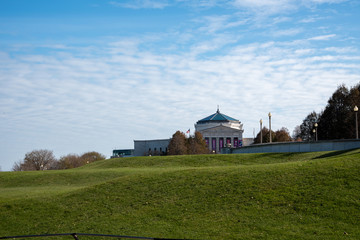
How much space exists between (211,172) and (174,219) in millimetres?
6947

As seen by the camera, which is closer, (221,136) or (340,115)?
(340,115)

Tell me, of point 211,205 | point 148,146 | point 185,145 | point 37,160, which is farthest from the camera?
point 148,146

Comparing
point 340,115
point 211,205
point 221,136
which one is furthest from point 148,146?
point 211,205

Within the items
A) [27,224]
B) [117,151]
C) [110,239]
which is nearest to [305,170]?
[110,239]

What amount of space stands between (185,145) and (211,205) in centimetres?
9447

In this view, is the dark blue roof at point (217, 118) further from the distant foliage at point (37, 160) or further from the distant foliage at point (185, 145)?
the distant foliage at point (37, 160)

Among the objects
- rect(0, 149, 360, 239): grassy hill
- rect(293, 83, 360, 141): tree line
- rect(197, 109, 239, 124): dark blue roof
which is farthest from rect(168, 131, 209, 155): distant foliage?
rect(0, 149, 360, 239): grassy hill

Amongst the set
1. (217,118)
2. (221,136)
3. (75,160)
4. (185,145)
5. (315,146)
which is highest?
(217,118)

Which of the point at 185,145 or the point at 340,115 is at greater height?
the point at 340,115

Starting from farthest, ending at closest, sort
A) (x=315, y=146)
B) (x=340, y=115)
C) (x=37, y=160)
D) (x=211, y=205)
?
(x=37, y=160) < (x=340, y=115) < (x=315, y=146) < (x=211, y=205)

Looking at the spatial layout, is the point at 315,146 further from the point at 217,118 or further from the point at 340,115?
the point at 217,118

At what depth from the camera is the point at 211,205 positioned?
19.0 m

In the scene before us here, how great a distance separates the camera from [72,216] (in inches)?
774

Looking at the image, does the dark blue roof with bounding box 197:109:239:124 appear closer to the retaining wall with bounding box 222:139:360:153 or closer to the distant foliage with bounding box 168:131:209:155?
the distant foliage with bounding box 168:131:209:155
